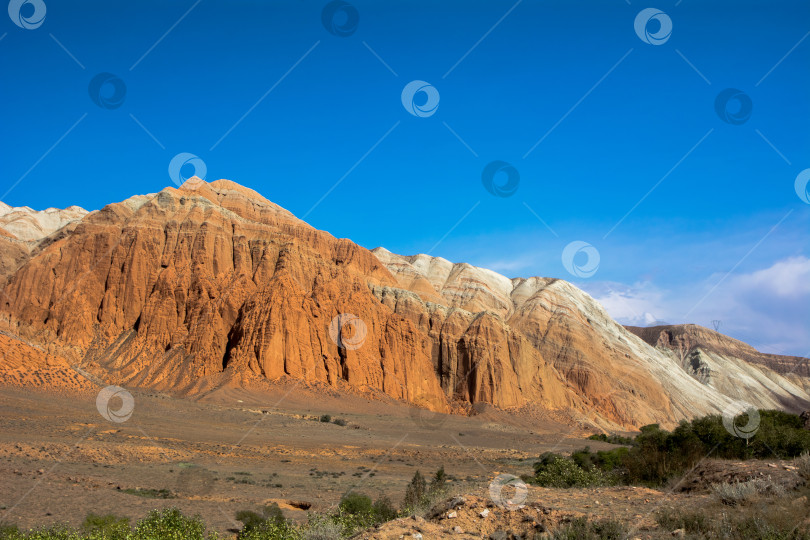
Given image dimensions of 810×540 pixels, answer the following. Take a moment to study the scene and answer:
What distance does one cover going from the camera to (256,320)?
241 feet

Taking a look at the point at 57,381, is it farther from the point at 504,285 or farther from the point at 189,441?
the point at 504,285

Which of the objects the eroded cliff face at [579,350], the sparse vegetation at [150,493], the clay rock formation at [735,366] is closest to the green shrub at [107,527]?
the sparse vegetation at [150,493]

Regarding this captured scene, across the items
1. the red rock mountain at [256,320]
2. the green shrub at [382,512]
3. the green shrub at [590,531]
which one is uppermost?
the red rock mountain at [256,320]

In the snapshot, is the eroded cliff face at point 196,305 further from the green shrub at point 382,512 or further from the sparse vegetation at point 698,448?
the sparse vegetation at point 698,448

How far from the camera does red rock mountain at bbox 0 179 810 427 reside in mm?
71250

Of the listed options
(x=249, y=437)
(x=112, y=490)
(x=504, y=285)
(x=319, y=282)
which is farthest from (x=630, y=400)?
(x=112, y=490)

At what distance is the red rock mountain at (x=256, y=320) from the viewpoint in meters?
71.2

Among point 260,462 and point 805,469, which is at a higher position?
point 805,469

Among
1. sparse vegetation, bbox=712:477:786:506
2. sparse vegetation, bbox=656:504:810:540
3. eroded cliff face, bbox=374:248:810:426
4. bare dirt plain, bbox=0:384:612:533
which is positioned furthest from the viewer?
eroded cliff face, bbox=374:248:810:426

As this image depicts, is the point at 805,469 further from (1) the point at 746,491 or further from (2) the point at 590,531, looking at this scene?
(2) the point at 590,531

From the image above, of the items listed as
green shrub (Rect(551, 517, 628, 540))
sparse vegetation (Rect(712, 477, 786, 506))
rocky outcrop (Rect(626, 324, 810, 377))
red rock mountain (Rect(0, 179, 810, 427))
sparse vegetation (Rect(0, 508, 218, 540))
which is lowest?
sparse vegetation (Rect(0, 508, 218, 540))

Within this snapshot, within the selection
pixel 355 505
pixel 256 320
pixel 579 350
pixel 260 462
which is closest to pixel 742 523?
pixel 355 505

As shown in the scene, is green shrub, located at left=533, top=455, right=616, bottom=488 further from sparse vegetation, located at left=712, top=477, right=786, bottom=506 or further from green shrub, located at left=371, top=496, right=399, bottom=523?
sparse vegetation, located at left=712, top=477, right=786, bottom=506

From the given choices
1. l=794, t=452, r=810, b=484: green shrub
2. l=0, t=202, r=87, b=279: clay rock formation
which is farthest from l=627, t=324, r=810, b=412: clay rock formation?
l=0, t=202, r=87, b=279: clay rock formation
